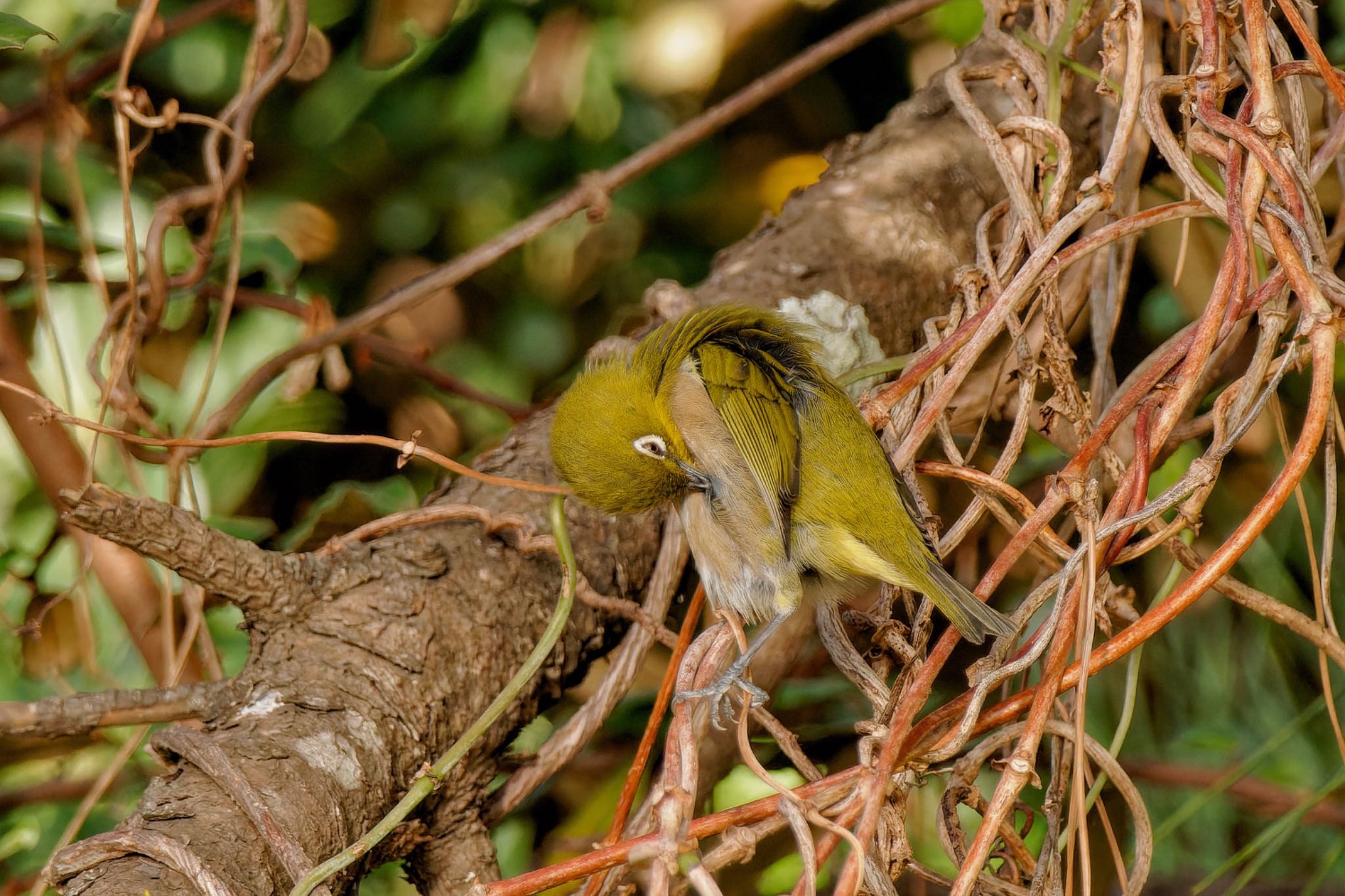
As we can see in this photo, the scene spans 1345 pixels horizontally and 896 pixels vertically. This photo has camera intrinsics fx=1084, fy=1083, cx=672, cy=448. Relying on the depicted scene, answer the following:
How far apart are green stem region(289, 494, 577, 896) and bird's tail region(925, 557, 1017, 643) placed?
418mm

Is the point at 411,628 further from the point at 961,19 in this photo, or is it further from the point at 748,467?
the point at 961,19

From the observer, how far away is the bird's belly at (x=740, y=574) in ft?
4.42

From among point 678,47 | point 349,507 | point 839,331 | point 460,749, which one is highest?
point 678,47

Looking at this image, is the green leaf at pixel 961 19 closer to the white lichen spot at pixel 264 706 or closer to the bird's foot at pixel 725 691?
the bird's foot at pixel 725 691

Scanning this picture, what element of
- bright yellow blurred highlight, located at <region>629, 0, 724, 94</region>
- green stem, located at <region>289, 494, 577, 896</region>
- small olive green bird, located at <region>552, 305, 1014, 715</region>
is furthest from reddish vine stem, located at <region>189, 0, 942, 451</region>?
green stem, located at <region>289, 494, 577, 896</region>

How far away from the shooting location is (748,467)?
1342 millimetres

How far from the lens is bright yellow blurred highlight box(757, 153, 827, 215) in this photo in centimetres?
234

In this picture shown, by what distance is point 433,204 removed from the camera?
7.11ft

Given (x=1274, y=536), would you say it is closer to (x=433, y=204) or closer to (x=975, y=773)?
(x=975, y=773)

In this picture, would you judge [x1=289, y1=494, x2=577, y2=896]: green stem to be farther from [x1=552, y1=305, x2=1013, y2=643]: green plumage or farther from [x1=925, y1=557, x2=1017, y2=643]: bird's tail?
[x1=925, y1=557, x2=1017, y2=643]: bird's tail

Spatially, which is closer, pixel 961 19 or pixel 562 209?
pixel 562 209

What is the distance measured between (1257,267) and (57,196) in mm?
1915

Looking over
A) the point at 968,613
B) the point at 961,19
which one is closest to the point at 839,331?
the point at 968,613

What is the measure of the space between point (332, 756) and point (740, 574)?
518 millimetres
